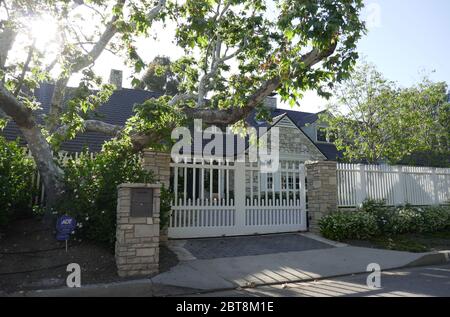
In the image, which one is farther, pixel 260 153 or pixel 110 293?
pixel 260 153

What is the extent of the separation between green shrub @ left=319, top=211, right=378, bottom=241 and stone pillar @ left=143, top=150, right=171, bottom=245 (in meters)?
4.32

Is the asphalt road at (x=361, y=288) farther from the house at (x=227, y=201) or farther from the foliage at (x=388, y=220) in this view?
the house at (x=227, y=201)

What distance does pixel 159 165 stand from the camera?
315 inches

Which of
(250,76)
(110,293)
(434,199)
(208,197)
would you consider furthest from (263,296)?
(434,199)

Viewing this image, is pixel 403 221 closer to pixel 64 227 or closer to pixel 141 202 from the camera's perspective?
pixel 141 202

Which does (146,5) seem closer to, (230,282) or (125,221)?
(125,221)

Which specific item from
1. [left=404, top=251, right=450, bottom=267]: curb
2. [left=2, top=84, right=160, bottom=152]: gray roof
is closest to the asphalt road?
[left=404, top=251, right=450, bottom=267]: curb

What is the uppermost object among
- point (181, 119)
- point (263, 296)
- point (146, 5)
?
point (146, 5)

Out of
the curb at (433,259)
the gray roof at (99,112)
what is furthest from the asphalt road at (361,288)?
the gray roof at (99,112)

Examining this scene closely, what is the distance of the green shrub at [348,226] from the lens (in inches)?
352

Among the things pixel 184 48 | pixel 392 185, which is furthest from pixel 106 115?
pixel 392 185

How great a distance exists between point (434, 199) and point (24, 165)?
514 inches
